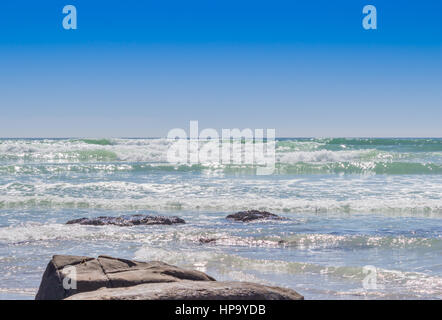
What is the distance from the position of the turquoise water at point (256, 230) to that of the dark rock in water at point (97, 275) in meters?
1.04

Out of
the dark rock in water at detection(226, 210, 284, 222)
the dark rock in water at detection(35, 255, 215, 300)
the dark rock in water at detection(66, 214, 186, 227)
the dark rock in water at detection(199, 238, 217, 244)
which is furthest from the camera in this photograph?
the dark rock in water at detection(226, 210, 284, 222)

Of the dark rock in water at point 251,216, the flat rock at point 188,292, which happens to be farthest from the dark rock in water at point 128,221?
the flat rock at point 188,292

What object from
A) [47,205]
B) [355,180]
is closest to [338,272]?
[47,205]

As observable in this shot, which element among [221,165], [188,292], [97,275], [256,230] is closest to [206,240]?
[256,230]

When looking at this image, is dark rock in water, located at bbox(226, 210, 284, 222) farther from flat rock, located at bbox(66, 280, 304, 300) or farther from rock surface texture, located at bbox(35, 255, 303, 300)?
flat rock, located at bbox(66, 280, 304, 300)

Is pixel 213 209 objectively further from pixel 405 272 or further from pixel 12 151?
pixel 12 151

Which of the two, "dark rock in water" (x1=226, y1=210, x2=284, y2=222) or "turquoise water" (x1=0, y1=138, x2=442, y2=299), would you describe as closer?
"turquoise water" (x1=0, y1=138, x2=442, y2=299)

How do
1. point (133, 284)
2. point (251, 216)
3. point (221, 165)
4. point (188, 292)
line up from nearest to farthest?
point (188, 292) < point (133, 284) < point (251, 216) < point (221, 165)

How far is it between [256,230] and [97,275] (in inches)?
236

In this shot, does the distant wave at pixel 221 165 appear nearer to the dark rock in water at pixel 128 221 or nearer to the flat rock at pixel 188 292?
the dark rock in water at pixel 128 221

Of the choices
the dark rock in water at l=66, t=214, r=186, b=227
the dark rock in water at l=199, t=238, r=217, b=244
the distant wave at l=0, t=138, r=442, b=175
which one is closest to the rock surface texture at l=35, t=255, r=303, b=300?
the dark rock in water at l=199, t=238, r=217, b=244

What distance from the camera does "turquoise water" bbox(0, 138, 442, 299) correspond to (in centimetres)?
726

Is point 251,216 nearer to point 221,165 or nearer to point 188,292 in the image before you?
point 188,292

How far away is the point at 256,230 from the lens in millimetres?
A: 10867
